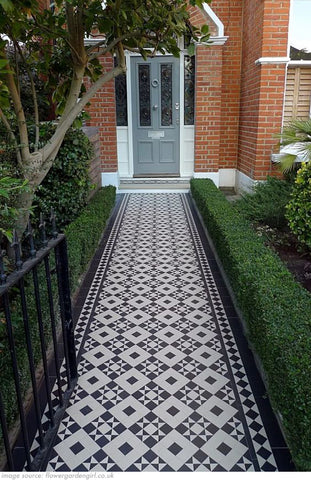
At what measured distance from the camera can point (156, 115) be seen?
322 inches

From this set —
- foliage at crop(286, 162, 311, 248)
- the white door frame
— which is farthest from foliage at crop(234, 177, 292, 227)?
the white door frame

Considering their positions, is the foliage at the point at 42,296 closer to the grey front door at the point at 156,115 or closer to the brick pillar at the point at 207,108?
the grey front door at the point at 156,115

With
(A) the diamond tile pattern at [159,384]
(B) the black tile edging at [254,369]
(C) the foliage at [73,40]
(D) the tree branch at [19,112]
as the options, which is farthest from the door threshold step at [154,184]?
(D) the tree branch at [19,112]

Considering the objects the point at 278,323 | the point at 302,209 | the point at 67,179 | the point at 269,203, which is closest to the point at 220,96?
the point at 269,203

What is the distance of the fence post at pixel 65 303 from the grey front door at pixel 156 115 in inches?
250

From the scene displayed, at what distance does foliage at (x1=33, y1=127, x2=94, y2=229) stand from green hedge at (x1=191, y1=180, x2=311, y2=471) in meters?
2.07

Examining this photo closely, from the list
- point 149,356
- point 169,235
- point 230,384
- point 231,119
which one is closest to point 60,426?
point 149,356

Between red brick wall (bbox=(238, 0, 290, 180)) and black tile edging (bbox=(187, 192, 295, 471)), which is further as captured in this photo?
red brick wall (bbox=(238, 0, 290, 180))

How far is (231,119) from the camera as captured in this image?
8.10 m

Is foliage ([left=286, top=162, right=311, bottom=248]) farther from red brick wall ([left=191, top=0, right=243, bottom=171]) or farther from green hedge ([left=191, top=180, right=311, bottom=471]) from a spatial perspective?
red brick wall ([left=191, top=0, right=243, bottom=171])

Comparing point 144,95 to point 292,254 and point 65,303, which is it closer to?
point 292,254

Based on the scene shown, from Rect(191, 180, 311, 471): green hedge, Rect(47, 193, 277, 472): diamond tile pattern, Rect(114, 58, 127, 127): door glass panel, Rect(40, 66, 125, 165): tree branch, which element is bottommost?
Rect(47, 193, 277, 472): diamond tile pattern

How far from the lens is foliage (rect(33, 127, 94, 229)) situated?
194 inches

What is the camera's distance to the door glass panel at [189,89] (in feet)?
25.7
